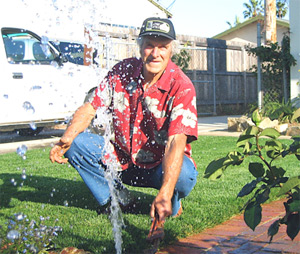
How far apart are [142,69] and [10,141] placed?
7259mm

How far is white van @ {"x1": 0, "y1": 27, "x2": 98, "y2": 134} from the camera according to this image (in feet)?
29.9

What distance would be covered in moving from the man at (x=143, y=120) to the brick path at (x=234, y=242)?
0.30 meters

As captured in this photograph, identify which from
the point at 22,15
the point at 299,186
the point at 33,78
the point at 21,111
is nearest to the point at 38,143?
the point at 21,111

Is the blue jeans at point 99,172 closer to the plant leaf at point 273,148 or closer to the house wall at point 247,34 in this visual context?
the plant leaf at point 273,148

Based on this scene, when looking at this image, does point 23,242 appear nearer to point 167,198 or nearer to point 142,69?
point 167,198

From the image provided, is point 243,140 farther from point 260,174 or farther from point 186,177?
point 186,177

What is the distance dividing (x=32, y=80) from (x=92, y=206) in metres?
5.76

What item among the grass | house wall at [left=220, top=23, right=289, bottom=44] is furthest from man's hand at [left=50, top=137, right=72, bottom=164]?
house wall at [left=220, top=23, right=289, bottom=44]

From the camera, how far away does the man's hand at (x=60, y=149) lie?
3154mm

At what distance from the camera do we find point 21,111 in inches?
364

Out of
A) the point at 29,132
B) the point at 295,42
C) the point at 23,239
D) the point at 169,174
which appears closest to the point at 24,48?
the point at 29,132

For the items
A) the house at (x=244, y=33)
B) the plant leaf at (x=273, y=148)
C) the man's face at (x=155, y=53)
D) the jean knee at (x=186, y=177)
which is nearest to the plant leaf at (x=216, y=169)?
the plant leaf at (x=273, y=148)

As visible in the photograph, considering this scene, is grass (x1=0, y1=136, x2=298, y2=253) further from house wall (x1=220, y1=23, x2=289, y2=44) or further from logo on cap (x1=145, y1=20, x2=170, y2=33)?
house wall (x1=220, y1=23, x2=289, y2=44)

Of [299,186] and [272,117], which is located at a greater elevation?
[272,117]
